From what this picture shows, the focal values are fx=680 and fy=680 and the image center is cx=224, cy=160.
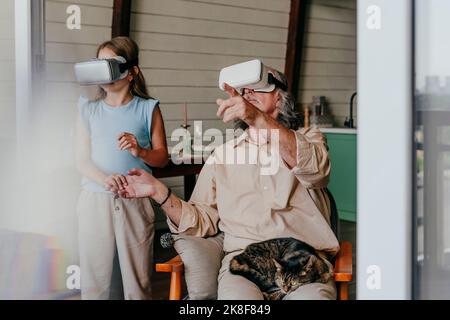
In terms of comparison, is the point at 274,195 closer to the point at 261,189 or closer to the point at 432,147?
the point at 261,189

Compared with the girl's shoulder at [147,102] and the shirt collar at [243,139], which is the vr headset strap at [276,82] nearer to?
the shirt collar at [243,139]

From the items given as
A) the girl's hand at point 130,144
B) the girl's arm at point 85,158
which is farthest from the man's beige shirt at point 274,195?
the girl's arm at point 85,158

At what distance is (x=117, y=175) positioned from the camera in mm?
1876

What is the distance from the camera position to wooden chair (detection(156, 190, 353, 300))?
1726 millimetres

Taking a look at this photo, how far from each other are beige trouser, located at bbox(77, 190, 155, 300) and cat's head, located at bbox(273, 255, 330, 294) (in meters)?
0.37

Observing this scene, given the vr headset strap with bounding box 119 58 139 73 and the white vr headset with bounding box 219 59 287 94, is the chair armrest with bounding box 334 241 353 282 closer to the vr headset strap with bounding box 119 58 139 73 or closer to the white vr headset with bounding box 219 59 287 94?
the white vr headset with bounding box 219 59 287 94

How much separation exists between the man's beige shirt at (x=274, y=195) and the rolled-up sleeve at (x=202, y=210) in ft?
0.08

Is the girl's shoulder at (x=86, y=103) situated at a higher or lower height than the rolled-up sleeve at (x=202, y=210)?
higher

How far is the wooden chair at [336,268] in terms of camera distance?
5.66ft

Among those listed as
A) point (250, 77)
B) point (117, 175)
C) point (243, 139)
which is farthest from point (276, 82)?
point (117, 175)

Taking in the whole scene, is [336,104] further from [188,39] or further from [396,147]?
[188,39]
